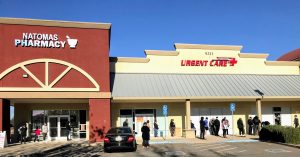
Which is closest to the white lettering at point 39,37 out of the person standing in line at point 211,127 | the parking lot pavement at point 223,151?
the parking lot pavement at point 223,151

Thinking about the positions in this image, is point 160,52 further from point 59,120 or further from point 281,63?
point 281,63

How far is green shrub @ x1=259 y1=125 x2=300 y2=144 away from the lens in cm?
2550

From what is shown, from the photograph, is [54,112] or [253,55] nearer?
[54,112]

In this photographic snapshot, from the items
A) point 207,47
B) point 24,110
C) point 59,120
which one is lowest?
point 59,120

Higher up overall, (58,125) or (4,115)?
(4,115)

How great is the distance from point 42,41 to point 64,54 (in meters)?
1.80

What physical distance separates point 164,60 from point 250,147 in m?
13.6

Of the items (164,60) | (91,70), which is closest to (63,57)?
(91,70)

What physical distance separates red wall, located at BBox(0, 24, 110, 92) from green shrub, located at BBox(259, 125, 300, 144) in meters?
11.7

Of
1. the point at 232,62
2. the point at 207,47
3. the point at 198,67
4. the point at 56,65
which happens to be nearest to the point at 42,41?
the point at 56,65

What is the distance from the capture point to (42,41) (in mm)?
29641

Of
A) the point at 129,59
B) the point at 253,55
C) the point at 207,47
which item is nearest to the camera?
the point at 129,59

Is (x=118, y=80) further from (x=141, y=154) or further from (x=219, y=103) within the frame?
(x=141, y=154)

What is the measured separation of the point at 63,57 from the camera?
98.3 feet
